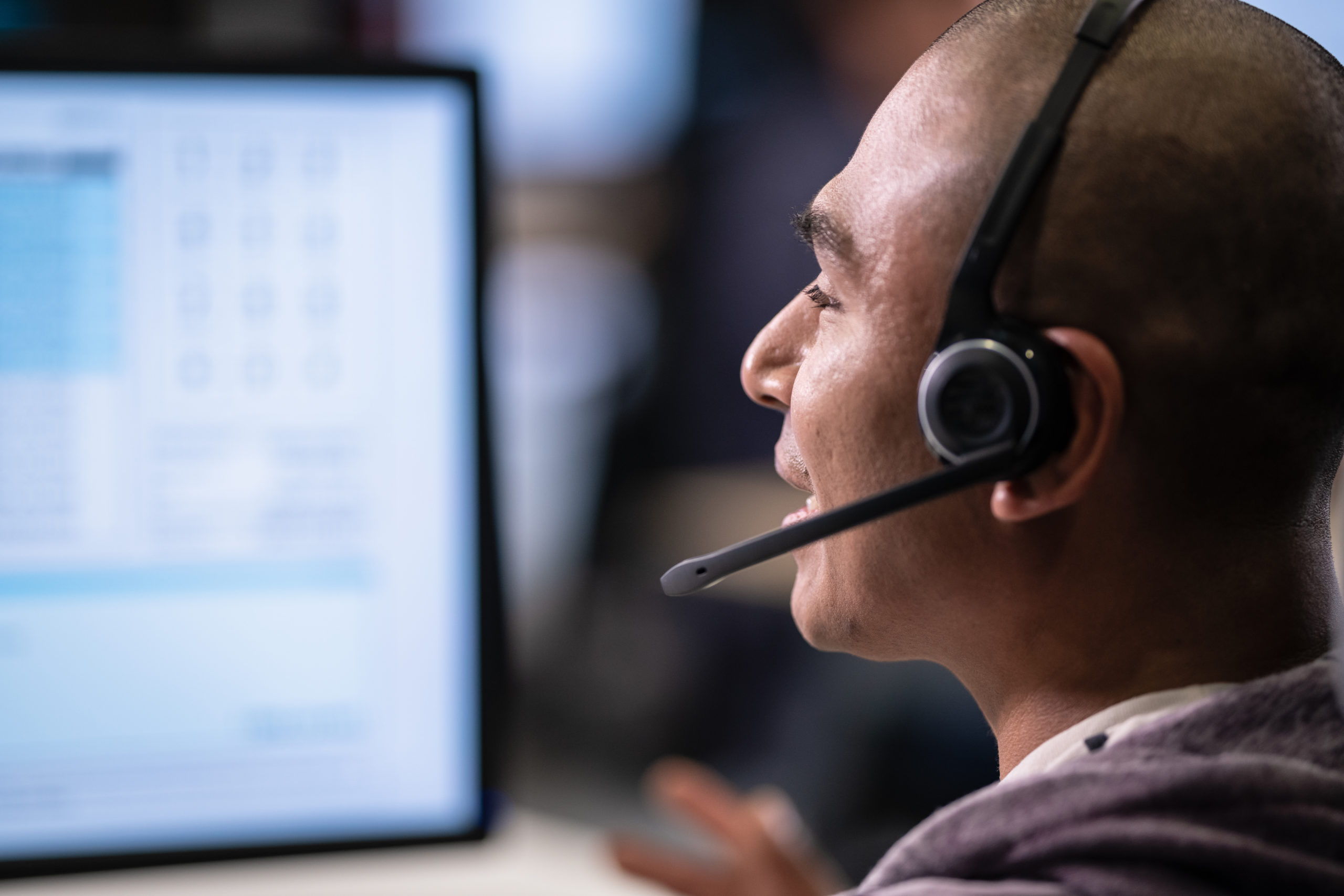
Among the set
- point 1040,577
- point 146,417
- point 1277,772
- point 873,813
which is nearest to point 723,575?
point 1040,577

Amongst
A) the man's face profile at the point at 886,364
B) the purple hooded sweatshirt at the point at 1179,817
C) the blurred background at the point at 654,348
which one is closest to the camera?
the purple hooded sweatshirt at the point at 1179,817

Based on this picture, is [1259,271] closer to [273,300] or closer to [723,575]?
[723,575]

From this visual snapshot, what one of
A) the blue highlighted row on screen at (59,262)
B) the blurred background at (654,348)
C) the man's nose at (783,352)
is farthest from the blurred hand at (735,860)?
the blue highlighted row on screen at (59,262)

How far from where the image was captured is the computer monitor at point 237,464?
0.83 metres

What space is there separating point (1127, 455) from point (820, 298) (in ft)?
0.56

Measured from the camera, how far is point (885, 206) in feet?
1.78

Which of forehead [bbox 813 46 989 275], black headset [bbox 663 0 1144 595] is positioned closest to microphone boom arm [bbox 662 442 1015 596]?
black headset [bbox 663 0 1144 595]

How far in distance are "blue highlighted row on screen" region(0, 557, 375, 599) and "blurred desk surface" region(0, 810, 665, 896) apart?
0.23m

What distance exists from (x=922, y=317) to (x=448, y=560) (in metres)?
0.47

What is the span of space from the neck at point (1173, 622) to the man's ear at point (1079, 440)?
4cm

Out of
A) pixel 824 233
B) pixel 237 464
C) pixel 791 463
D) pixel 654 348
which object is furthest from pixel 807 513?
pixel 654 348

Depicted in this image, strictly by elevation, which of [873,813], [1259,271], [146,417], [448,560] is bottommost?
[873,813]

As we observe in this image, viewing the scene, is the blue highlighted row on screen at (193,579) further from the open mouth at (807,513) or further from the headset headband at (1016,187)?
the headset headband at (1016,187)

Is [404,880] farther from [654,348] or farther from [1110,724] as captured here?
[654,348]
